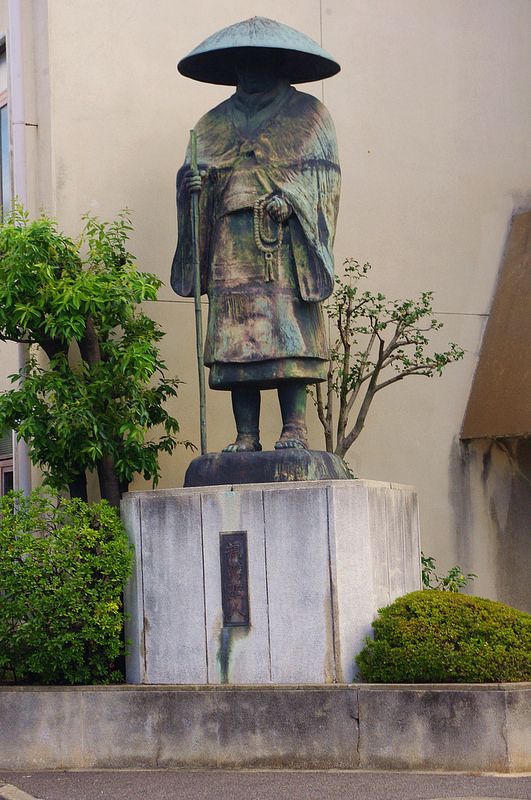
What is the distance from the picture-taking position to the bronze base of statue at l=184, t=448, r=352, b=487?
8484mm

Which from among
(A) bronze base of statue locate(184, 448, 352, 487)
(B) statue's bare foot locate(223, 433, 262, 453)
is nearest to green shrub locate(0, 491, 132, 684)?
(A) bronze base of statue locate(184, 448, 352, 487)

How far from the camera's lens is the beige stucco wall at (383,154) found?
10.6m

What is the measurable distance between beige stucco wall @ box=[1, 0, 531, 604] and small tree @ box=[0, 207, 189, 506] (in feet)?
2.44

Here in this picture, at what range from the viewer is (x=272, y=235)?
28.8ft

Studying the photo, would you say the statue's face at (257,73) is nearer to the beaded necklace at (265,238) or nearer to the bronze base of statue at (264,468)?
the beaded necklace at (265,238)

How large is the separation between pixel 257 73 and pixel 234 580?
3.29 m

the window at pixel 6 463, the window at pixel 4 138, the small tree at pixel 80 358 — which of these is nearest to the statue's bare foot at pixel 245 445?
the small tree at pixel 80 358

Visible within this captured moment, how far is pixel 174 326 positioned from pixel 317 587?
3214 millimetres

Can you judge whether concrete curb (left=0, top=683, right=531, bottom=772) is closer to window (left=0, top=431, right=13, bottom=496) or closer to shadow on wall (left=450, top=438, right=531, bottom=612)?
window (left=0, top=431, right=13, bottom=496)

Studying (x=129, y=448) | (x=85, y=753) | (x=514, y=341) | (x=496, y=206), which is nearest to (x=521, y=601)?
(x=514, y=341)

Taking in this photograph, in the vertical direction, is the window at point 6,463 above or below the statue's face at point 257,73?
below

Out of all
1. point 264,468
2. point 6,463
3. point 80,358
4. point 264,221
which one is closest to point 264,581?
point 264,468

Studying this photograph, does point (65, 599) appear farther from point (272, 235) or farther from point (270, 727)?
point (272, 235)

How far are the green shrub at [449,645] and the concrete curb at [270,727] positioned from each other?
0.70 feet
